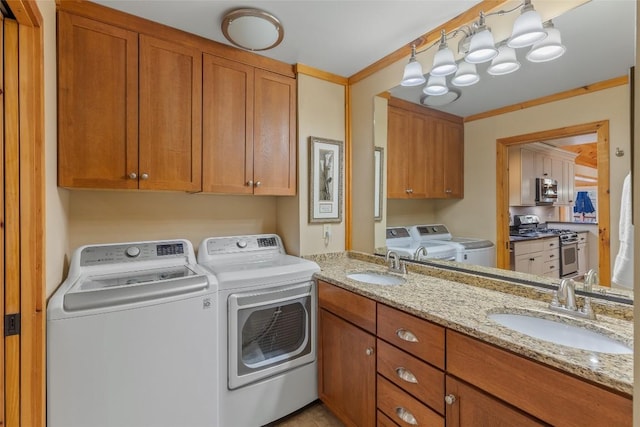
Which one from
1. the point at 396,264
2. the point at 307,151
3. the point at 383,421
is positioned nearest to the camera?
the point at 383,421

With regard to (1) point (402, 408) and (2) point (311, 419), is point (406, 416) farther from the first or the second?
(2) point (311, 419)

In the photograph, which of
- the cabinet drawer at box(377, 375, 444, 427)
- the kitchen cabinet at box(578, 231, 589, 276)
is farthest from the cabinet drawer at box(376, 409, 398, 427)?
the kitchen cabinet at box(578, 231, 589, 276)

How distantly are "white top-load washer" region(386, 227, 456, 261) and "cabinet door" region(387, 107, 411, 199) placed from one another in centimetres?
27

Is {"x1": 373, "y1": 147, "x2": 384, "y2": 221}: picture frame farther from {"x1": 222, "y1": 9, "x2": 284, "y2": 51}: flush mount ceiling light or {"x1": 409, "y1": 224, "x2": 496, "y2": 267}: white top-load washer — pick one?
{"x1": 222, "y1": 9, "x2": 284, "y2": 51}: flush mount ceiling light

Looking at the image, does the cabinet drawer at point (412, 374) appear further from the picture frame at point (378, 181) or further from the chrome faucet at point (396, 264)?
the picture frame at point (378, 181)

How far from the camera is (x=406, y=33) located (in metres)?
1.80

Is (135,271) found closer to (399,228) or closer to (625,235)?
(399,228)

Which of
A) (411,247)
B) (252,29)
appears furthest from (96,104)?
(411,247)

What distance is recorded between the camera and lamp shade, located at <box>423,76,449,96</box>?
1801mm

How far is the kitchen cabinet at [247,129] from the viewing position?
191 cm

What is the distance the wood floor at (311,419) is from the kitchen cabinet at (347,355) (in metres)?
0.10

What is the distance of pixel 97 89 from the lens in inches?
→ 62.1

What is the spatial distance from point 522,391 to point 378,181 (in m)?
1.57

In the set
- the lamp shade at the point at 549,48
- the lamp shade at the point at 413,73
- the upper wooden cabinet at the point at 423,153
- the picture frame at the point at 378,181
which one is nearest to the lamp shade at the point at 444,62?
the lamp shade at the point at 413,73
